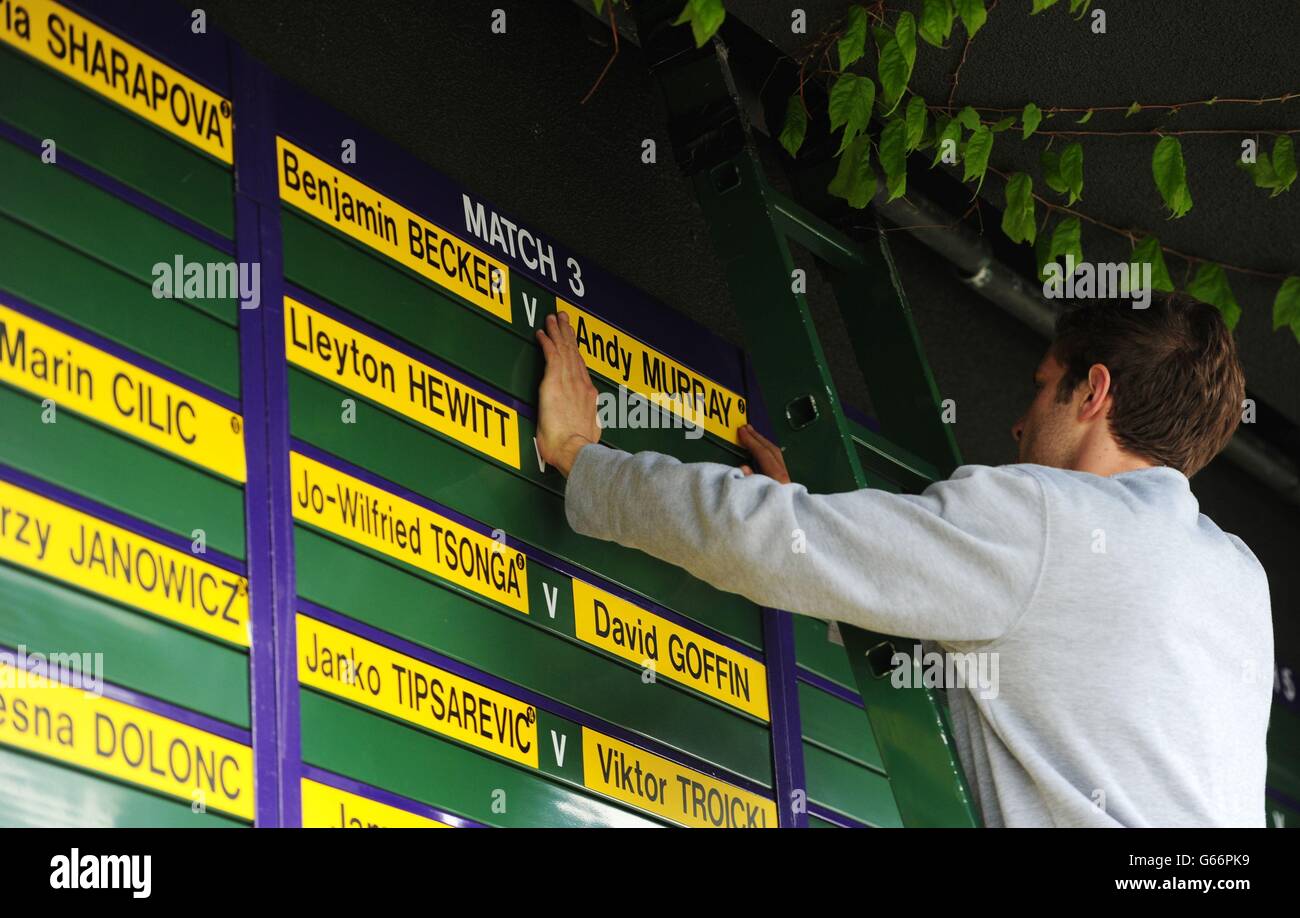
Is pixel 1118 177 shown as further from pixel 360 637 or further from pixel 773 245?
pixel 360 637

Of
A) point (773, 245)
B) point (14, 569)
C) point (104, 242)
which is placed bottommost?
point (14, 569)

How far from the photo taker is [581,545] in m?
3.35

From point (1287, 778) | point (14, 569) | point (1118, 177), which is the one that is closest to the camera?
point (14, 569)

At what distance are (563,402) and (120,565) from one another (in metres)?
1.06

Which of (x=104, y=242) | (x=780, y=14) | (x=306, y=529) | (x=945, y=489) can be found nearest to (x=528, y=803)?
(x=306, y=529)

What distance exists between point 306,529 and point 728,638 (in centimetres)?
117

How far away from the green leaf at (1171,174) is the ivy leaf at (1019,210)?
281 millimetres

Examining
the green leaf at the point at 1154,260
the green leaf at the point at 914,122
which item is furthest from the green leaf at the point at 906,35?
the green leaf at the point at 1154,260

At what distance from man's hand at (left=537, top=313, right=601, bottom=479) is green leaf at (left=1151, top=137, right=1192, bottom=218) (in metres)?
1.35

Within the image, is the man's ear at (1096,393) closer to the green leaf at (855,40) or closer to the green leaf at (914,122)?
the green leaf at (914,122)

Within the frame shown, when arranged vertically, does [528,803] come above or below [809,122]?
below

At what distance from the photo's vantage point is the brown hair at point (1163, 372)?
10.8 feet

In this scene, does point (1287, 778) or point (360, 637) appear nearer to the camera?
point (360, 637)

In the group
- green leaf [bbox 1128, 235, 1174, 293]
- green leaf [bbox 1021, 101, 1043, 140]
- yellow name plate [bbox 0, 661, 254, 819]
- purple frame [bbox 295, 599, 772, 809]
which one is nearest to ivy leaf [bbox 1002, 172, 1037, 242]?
green leaf [bbox 1021, 101, 1043, 140]
